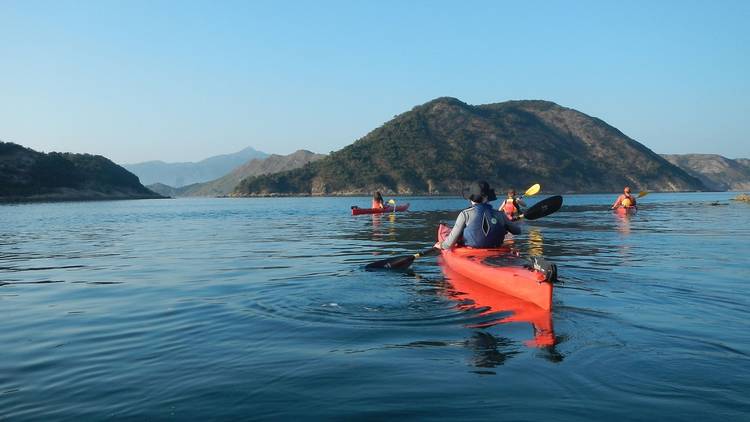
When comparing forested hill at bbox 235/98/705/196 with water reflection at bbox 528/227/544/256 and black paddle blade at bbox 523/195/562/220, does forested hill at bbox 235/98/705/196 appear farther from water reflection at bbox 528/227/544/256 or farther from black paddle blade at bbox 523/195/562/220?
black paddle blade at bbox 523/195/562/220

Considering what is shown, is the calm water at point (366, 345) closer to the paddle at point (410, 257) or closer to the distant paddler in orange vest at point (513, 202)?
the paddle at point (410, 257)

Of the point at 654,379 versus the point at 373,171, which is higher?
the point at 373,171

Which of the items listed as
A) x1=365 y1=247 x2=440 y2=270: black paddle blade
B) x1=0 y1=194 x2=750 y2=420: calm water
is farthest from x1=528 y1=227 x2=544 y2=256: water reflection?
x1=365 y1=247 x2=440 y2=270: black paddle blade

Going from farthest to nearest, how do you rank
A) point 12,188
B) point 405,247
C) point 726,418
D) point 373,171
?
point 373,171 < point 12,188 < point 405,247 < point 726,418

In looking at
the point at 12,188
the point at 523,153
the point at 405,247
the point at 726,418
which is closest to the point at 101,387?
the point at 726,418

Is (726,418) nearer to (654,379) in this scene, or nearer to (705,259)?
(654,379)

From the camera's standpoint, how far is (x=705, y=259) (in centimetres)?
1505

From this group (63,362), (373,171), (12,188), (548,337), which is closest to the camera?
(63,362)

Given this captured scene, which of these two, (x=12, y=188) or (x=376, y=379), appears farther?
(x=12, y=188)

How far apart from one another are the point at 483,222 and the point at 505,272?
2509mm

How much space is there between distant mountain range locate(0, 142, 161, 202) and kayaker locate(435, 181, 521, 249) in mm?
121211

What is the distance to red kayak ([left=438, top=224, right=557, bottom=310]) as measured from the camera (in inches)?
332

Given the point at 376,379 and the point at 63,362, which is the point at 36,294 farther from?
the point at 376,379

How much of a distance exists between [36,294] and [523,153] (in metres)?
188
